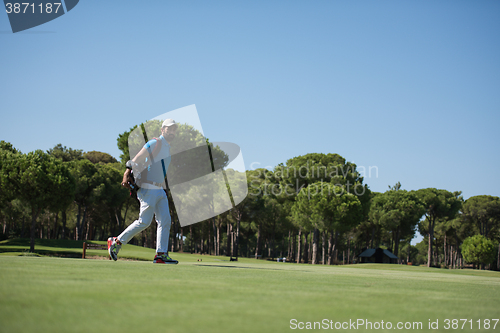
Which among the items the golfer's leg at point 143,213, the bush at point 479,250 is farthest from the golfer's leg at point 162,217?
the bush at point 479,250

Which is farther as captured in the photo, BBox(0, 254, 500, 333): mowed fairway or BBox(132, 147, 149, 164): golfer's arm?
BBox(132, 147, 149, 164): golfer's arm

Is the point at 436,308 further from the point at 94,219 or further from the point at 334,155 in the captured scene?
the point at 94,219

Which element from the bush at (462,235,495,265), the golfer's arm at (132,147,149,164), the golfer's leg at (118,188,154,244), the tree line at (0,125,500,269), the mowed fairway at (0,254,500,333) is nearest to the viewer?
the mowed fairway at (0,254,500,333)

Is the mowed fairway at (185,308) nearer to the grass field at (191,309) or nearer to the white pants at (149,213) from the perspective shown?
the grass field at (191,309)

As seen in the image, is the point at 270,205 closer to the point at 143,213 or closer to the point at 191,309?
the point at 143,213

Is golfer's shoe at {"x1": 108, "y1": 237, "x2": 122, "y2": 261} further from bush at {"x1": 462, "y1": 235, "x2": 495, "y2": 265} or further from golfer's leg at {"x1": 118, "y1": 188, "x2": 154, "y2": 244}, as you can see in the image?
bush at {"x1": 462, "y1": 235, "x2": 495, "y2": 265}

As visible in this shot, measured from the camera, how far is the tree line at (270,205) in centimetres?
3139

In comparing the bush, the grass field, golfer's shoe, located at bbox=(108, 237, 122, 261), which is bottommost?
the bush

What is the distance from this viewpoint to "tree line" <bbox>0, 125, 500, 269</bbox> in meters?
31.4

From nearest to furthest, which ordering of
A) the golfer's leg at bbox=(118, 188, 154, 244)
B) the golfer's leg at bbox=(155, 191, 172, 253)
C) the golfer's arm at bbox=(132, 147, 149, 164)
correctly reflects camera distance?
the golfer's arm at bbox=(132, 147, 149, 164) → the golfer's leg at bbox=(118, 188, 154, 244) → the golfer's leg at bbox=(155, 191, 172, 253)

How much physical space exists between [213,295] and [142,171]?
4.54 metres

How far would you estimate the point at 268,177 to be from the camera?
60.4 meters

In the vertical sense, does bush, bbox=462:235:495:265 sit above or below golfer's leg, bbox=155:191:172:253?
below

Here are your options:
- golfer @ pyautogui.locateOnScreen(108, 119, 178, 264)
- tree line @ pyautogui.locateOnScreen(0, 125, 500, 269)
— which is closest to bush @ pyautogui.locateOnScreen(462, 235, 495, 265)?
tree line @ pyautogui.locateOnScreen(0, 125, 500, 269)
